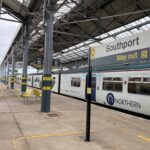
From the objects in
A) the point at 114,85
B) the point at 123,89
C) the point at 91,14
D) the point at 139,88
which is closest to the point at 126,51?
the point at 123,89

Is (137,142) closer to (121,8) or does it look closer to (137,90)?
(137,90)

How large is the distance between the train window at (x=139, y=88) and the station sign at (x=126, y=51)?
0.97 m

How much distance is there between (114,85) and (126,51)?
1892mm

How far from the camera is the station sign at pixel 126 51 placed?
10195 millimetres

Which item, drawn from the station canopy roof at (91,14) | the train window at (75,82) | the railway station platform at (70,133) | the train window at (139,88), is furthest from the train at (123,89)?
the station canopy roof at (91,14)

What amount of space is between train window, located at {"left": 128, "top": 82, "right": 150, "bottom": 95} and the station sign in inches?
38.2

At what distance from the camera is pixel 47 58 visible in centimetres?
1191

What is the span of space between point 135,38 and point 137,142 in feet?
18.6

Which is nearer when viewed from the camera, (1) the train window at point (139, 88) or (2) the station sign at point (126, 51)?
(1) the train window at point (139, 88)

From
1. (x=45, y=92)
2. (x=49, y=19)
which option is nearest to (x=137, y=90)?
(x=45, y=92)

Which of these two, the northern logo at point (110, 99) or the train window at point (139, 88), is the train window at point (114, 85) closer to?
the northern logo at point (110, 99)

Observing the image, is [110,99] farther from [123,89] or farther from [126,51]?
[126,51]

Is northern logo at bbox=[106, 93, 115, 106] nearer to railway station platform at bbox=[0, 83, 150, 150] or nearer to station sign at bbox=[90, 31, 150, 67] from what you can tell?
station sign at bbox=[90, 31, 150, 67]

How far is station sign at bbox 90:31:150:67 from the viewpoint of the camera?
1020 centimetres
